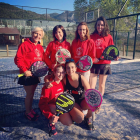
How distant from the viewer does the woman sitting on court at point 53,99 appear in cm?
223

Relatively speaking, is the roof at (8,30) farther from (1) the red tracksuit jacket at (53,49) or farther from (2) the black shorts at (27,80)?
(2) the black shorts at (27,80)

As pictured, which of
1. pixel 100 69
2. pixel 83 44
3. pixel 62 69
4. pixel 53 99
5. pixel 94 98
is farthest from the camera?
pixel 100 69

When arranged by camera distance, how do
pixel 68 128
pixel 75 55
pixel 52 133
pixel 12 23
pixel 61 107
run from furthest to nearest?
pixel 12 23 < pixel 75 55 < pixel 68 128 < pixel 52 133 < pixel 61 107

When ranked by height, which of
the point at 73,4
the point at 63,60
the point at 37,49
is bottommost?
the point at 63,60

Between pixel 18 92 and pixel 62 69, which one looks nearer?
pixel 62 69

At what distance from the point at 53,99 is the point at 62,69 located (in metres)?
0.58

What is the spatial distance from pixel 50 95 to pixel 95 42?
1451 mm

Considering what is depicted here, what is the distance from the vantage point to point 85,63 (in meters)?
2.48

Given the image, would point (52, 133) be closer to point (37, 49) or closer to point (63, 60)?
point (63, 60)

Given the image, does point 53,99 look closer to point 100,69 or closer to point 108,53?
point 100,69

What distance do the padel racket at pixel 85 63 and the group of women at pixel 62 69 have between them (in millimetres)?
135

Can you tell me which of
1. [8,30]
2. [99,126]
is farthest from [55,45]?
[8,30]

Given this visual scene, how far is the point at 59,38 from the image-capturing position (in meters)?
2.60

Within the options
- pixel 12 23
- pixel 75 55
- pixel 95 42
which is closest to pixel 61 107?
pixel 75 55
